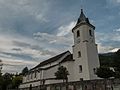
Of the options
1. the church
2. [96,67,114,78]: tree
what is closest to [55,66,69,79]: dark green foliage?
the church

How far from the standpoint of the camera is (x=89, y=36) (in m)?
42.4

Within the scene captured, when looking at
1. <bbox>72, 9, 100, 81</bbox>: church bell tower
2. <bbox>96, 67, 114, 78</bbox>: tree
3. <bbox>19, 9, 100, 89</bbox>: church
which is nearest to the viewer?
<bbox>96, 67, 114, 78</bbox>: tree

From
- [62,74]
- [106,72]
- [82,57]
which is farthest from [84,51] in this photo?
[106,72]

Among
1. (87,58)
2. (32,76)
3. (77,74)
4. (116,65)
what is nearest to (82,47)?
(87,58)

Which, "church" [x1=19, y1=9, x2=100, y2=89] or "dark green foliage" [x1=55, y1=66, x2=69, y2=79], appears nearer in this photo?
"dark green foliage" [x1=55, y1=66, x2=69, y2=79]

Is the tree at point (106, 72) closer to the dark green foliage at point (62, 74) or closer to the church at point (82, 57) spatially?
the church at point (82, 57)

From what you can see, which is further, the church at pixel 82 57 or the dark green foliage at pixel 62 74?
the church at pixel 82 57

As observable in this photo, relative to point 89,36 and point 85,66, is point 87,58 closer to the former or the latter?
point 85,66

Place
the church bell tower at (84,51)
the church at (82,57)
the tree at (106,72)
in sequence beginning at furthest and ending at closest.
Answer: the church at (82,57) → the church bell tower at (84,51) → the tree at (106,72)

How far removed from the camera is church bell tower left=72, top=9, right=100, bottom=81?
1555 inches

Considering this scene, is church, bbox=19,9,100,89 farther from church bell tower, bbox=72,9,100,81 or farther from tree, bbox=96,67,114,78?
tree, bbox=96,67,114,78

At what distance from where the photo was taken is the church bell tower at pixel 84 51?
3950 cm

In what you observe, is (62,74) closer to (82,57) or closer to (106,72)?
(82,57)

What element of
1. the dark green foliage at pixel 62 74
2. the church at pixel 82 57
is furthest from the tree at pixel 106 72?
the dark green foliage at pixel 62 74
